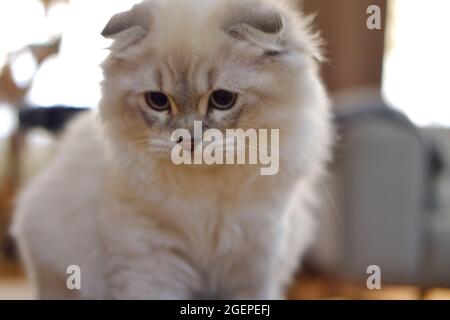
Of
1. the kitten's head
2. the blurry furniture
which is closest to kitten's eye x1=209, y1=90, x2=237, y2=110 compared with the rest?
the kitten's head

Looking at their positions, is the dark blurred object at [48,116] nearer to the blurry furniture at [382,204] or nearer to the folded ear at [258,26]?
the folded ear at [258,26]

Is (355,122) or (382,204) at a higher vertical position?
(355,122)

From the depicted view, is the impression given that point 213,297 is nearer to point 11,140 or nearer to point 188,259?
point 188,259

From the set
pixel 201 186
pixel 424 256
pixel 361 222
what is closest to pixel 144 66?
pixel 201 186

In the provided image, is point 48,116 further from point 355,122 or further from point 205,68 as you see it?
point 355,122

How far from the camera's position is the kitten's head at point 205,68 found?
3.11ft

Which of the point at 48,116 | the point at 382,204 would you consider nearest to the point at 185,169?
the point at 48,116

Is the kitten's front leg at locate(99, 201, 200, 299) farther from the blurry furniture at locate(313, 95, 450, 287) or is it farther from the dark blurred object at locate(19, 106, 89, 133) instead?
the blurry furniture at locate(313, 95, 450, 287)

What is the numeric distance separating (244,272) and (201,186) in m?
0.21

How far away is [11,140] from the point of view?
1860 mm

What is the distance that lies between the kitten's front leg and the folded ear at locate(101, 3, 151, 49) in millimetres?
314

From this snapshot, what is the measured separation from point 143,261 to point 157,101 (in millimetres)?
292

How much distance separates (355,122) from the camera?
6.47 ft

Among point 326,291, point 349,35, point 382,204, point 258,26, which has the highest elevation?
point 349,35
